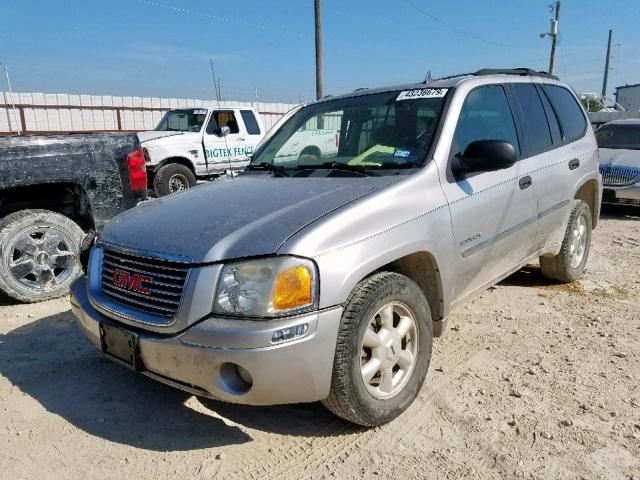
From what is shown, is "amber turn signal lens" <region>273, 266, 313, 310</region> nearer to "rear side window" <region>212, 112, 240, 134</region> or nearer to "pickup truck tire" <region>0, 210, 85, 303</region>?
"pickup truck tire" <region>0, 210, 85, 303</region>

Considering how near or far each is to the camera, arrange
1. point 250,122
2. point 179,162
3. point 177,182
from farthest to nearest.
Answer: point 250,122, point 179,162, point 177,182

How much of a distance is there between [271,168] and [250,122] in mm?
8407

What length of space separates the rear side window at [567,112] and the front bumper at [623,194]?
4064 mm

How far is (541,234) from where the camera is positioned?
3957 millimetres

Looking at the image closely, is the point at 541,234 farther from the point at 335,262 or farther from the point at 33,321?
the point at 33,321

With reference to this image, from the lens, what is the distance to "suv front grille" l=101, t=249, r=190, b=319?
90.7 inches

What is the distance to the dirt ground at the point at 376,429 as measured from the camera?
236cm

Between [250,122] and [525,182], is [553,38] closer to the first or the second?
[250,122]

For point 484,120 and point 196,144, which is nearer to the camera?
point 484,120

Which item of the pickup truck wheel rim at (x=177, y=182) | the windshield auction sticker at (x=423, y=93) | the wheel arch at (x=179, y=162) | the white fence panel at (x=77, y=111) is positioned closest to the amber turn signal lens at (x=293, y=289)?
the windshield auction sticker at (x=423, y=93)

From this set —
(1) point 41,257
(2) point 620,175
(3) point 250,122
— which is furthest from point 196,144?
(2) point 620,175

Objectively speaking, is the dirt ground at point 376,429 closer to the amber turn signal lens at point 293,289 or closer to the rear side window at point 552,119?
the amber turn signal lens at point 293,289

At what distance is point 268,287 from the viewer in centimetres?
217

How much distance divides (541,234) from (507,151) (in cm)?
127
